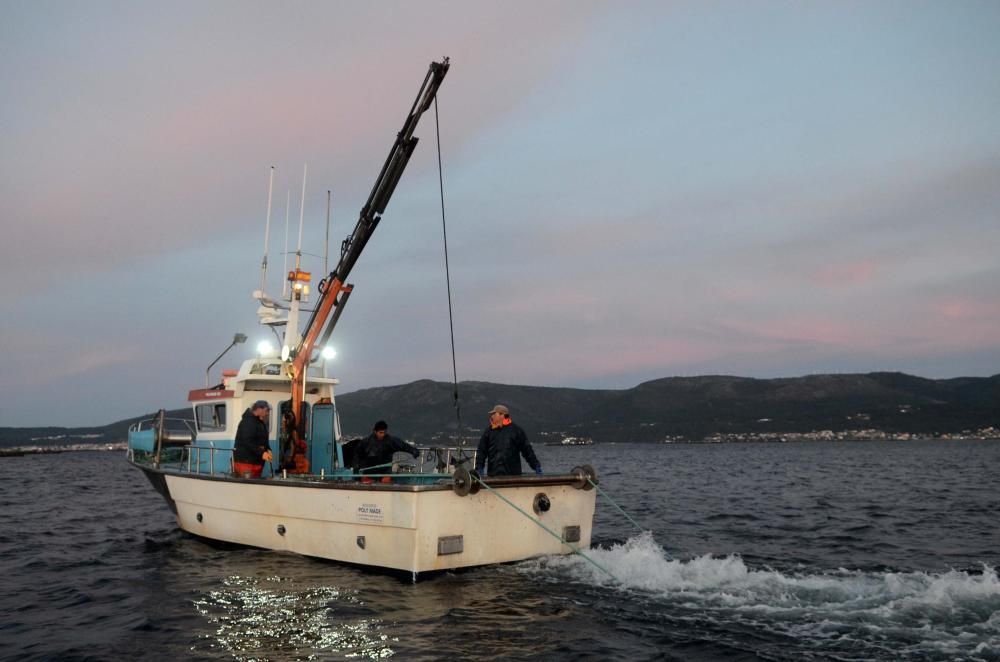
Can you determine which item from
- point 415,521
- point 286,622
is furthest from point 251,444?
point 286,622

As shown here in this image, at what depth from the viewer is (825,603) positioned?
817 cm

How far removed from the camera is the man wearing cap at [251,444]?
40.5 feet

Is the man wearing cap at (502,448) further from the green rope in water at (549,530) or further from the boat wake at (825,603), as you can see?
the boat wake at (825,603)

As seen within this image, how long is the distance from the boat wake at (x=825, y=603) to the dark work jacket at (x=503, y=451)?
154cm

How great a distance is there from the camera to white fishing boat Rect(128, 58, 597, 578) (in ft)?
31.9

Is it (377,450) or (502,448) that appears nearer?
(502,448)

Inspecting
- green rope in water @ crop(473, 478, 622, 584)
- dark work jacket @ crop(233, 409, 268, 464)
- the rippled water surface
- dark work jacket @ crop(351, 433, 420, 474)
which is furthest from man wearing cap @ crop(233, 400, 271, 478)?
green rope in water @ crop(473, 478, 622, 584)

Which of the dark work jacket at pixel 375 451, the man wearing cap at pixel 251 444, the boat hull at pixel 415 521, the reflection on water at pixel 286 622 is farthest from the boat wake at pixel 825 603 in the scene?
the man wearing cap at pixel 251 444

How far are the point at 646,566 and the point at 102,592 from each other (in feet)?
26.6

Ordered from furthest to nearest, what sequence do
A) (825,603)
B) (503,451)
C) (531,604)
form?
1. (503,451)
2. (531,604)
3. (825,603)

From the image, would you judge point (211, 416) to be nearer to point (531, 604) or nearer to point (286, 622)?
point (286, 622)

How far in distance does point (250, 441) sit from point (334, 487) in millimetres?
2733

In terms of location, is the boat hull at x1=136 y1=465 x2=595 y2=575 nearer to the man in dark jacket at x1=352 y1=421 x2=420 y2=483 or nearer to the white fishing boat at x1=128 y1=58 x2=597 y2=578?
the white fishing boat at x1=128 y1=58 x2=597 y2=578

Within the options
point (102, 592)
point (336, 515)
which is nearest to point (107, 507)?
point (102, 592)
